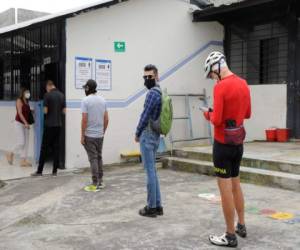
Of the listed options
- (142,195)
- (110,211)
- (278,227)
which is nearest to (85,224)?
(110,211)

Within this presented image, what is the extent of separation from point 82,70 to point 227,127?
5074mm

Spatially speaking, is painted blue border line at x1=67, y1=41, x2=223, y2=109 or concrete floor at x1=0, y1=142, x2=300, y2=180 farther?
painted blue border line at x1=67, y1=41, x2=223, y2=109

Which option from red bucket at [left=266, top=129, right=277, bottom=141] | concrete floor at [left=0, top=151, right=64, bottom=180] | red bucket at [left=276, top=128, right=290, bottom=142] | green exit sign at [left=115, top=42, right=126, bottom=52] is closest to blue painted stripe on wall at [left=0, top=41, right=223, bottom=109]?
green exit sign at [left=115, top=42, right=126, bottom=52]

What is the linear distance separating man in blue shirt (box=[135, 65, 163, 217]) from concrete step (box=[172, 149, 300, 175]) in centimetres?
271

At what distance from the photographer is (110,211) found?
5.95 metres

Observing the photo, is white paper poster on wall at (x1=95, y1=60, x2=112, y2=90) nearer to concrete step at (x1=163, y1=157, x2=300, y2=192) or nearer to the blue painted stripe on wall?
the blue painted stripe on wall

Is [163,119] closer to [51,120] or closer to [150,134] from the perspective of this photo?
[150,134]

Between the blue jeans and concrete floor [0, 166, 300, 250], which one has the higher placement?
the blue jeans

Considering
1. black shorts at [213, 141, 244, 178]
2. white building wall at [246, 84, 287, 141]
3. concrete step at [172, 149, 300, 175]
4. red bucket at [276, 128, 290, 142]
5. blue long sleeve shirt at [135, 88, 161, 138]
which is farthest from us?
white building wall at [246, 84, 287, 141]

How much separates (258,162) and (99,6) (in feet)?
13.8

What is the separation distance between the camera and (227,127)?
14.8ft

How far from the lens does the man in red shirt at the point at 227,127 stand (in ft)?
14.5

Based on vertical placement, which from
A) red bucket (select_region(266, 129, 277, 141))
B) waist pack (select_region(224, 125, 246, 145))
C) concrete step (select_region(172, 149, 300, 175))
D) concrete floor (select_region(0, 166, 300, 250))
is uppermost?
waist pack (select_region(224, 125, 246, 145))

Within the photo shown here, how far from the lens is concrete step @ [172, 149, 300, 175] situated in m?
7.36
